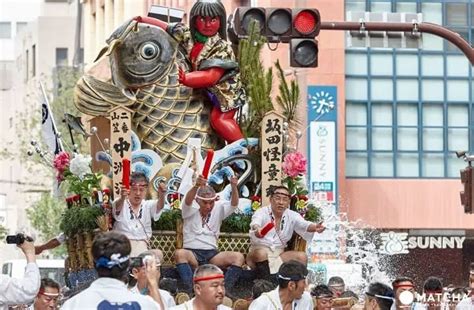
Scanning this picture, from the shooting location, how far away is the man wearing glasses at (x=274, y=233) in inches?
718

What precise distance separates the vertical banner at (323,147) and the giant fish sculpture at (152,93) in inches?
1250

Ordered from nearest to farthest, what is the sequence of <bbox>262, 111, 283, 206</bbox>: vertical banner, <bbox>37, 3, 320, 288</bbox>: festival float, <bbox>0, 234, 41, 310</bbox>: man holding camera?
<bbox>0, 234, 41, 310</bbox>: man holding camera → <bbox>37, 3, 320, 288</bbox>: festival float → <bbox>262, 111, 283, 206</bbox>: vertical banner

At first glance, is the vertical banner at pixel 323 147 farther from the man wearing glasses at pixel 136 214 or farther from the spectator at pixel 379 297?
the spectator at pixel 379 297

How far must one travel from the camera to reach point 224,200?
18.7m

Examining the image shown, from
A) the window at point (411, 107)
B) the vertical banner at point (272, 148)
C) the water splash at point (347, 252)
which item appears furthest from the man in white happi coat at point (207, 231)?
the window at point (411, 107)

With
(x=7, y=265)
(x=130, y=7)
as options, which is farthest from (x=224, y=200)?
(x=130, y=7)

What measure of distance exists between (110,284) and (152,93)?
10.0m

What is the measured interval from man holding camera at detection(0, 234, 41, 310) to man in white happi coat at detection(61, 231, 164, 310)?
1904 mm

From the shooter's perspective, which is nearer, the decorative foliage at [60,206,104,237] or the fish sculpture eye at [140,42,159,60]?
the decorative foliage at [60,206,104,237]

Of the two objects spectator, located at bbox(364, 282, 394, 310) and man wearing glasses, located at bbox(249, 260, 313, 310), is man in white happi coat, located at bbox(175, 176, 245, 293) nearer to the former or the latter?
man wearing glasses, located at bbox(249, 260, 313, 310)

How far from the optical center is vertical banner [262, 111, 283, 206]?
63.3ft

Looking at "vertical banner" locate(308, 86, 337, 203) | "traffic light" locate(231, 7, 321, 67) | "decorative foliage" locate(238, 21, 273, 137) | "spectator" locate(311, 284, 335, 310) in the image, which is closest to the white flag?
"decorative foliage" locate(238, 21, 273, 137)

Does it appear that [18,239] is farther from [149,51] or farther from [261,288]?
[149,51]

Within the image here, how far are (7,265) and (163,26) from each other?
22.3m
